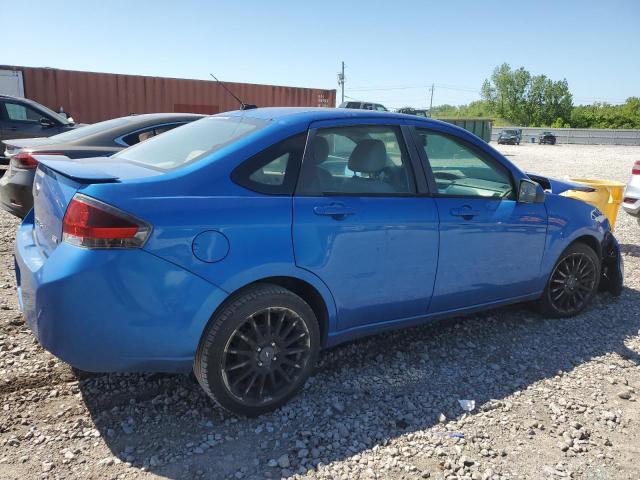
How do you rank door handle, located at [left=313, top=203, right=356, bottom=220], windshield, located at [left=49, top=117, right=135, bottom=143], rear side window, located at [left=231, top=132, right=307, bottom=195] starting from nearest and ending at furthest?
rear side window, located at [left=231, top=132, right=307, bottom=195] < door handle, located at [left=313, top=203, right=356, bottom=220] < windshield, located at [left=49, top=117, right=135, bottom=143]

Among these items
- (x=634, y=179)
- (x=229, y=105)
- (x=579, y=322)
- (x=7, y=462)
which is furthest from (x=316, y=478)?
(x=229, y=105)

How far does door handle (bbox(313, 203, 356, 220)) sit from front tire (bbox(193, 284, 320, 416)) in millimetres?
472

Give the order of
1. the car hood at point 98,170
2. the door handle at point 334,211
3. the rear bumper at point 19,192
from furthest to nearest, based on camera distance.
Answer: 1. the rear bumper at point 19,192
2. the door handle at point 334,211
3. the car hood at point 98,170

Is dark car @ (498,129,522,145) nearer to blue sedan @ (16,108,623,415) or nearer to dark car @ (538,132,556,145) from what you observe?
dark car @ (538,132,556,145)

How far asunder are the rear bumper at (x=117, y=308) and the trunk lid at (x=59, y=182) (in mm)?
163

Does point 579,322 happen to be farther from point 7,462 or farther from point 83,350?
point 7,462

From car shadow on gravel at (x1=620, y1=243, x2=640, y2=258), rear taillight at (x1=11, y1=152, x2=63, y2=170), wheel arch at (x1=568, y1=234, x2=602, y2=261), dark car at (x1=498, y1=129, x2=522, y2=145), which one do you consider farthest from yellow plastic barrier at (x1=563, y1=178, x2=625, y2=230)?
dark car at (x1=498, y1=129, x2=522, y2=145)

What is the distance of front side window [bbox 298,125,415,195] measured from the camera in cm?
296

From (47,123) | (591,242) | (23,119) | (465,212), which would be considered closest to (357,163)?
(465,212)

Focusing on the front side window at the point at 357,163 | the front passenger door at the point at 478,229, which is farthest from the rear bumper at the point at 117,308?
the front passenger door at the point at 478,229

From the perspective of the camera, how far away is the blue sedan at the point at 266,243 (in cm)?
238

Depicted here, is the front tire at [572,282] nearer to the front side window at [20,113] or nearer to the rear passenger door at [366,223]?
the rear passenger door at [366,223]

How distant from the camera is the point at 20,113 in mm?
9992

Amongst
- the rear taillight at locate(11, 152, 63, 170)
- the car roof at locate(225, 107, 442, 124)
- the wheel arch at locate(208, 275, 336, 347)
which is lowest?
the wheel arch at locate(208, 275, 336, 347)
